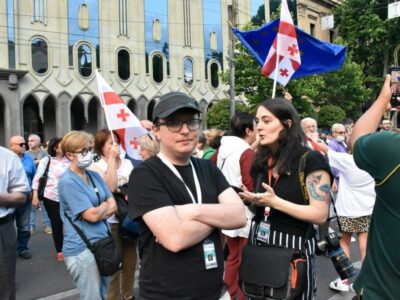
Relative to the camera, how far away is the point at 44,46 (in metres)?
24.3

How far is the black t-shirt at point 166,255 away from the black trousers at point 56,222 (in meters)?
4.67

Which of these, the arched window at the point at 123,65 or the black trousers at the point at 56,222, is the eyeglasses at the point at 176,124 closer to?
the black trousers at the point at 56,222

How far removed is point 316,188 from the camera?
2.66 meters

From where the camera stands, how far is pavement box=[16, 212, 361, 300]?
4.95 m

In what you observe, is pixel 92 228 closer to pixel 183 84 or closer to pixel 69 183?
pixel 69 183

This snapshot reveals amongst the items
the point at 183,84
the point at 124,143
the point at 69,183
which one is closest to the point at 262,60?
the point at 124,143

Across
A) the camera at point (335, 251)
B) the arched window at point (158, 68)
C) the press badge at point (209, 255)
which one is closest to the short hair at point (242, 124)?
the camera at point (335, 251)

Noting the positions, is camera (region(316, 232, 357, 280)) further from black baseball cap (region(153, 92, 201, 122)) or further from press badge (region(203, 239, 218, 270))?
black baseball cap (region(153, 92, 201, 122))

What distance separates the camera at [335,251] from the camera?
2963mm

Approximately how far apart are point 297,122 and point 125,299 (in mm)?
2938

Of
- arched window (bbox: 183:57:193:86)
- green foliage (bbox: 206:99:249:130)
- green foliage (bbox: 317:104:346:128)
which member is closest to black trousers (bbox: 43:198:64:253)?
green foliage (bbox: 206:99:249:130)

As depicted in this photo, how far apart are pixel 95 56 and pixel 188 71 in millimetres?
7123

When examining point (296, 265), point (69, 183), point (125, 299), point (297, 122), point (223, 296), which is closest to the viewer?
point (223, 296)

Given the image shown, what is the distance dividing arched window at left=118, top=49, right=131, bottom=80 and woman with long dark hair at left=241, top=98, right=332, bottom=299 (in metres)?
25.4
